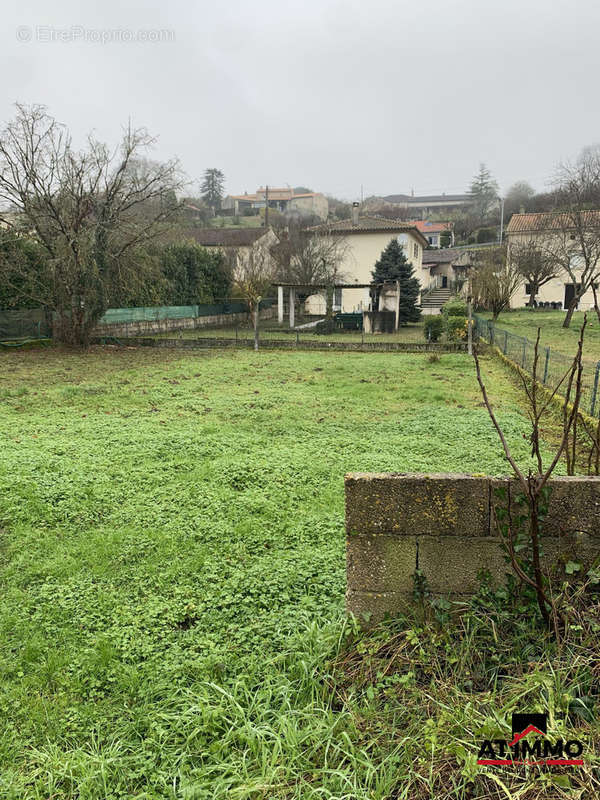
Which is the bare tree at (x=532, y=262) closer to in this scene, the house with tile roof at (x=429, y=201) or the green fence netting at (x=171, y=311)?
the green fence netting at (x=171, y=311)

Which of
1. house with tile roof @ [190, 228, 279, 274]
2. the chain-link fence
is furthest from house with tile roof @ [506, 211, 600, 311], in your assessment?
the chain-link fence

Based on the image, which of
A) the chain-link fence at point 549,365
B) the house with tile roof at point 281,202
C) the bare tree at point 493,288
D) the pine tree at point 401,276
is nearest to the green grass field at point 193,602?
the chain-link fence at point 549,365

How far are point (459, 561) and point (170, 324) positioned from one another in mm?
25689

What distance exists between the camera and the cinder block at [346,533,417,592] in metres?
2.86

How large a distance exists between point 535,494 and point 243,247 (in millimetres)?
38924

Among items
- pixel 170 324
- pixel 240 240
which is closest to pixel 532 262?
pixel 240 240

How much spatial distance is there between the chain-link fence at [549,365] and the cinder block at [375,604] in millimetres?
5257

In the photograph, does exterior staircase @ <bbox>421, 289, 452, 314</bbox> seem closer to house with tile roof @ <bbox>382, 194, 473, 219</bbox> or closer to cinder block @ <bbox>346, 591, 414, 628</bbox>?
cinder block @ <bbox>346, 591, 414, 628</bbox>

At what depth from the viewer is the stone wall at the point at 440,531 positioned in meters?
2.74

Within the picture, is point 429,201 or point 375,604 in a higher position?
point 429,201

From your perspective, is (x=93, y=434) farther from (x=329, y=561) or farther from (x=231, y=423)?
(x=329, y=561)

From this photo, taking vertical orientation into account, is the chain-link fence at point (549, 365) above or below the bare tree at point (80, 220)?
below

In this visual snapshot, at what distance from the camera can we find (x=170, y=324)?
2702cm

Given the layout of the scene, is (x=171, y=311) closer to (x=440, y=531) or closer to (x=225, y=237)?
(x=225, y=237)
